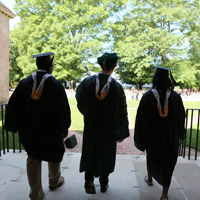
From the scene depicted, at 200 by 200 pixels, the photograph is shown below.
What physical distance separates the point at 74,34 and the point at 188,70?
17341mm

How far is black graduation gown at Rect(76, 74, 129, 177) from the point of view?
275 cm

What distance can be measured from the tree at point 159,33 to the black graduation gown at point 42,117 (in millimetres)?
27716

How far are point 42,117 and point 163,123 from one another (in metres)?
1.53

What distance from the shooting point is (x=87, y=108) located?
2.80m

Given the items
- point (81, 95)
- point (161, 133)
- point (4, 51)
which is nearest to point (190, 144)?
point (161, 133)

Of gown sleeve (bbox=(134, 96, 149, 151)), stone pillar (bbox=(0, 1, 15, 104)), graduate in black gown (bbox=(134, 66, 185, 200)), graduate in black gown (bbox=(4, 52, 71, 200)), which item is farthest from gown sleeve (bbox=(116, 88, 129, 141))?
stone pillar (bbox=(0, 1, 15, 104))

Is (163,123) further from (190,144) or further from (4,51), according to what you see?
(4,51)

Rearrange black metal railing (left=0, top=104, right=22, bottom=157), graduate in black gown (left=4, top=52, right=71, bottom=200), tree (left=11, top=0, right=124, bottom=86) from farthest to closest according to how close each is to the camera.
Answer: tree (left=11, top=0, right=124, bottom=86)
black metal railing (left=0, top=104, right=22, bottom=157)
graduate in black gown (left=4, top=52, right=71, bottom=200)

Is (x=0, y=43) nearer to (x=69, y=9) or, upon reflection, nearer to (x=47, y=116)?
(x=69, y=9)

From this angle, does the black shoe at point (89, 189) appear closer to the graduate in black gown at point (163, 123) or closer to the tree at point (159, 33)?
the graduate in black gown at point (163, 123)

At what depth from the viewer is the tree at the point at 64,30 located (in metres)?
28.0

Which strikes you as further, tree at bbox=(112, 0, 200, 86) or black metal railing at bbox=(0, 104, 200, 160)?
tree at bbox=(112, 0, 200, 86)

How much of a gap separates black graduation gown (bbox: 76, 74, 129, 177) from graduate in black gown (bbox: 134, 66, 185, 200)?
378 mm

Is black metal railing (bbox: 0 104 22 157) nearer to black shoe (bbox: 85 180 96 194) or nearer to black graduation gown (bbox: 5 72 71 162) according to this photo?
black graduation gown (bbox: 5 72 71 162)
